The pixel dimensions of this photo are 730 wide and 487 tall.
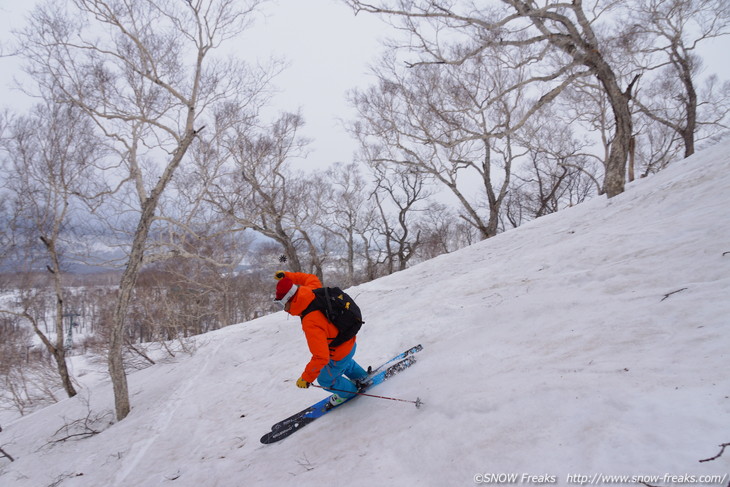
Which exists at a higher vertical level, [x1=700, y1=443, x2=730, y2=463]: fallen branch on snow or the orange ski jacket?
the orange ski jacket

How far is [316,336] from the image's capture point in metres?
3.19

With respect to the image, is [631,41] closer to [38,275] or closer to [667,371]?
[667,371]

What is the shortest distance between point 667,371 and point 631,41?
1651 cm

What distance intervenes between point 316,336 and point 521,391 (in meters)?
1.80

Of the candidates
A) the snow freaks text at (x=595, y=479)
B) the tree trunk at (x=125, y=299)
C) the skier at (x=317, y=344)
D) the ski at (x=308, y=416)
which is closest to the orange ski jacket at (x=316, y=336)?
the skier at (x=317, y=344)

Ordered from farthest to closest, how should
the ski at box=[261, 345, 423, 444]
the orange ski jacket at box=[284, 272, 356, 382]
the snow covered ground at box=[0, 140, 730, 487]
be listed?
1. the ski at box=[261, 345, 423, 444]
2. the orange ski jacket at box=[284, 272, 356, 382]
3. the snow covered ground at box=[0, 140, 730, 487]

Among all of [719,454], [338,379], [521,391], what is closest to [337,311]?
[338,379]

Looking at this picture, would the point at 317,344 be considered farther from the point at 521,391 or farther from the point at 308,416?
the point at 521,391

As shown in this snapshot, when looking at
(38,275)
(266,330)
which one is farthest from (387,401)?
(38,275)

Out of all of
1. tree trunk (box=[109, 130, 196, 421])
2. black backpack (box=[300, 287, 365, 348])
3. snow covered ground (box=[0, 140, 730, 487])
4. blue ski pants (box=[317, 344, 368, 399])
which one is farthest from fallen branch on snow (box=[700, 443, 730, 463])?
tree trunk (box=[109, 130, 196, 421])

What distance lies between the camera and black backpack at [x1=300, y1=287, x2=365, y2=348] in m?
3.34

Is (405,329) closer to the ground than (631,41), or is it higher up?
closer to the ground

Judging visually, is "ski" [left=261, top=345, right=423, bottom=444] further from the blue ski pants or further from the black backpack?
the black backpack

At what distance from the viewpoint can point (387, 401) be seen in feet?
10.9
